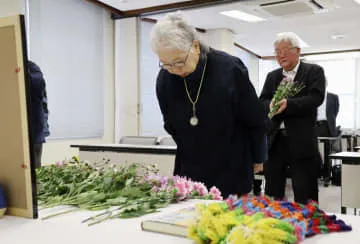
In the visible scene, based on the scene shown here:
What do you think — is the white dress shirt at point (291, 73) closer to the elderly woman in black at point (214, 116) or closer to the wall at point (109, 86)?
the elderly woman in black at point (214, 116)

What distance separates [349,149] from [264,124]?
6.68m

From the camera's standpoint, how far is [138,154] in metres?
3.42

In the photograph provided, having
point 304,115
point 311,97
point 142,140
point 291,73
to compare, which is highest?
point 291,73

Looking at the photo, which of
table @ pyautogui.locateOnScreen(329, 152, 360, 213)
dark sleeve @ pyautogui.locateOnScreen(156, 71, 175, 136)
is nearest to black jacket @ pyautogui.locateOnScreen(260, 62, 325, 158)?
table @ pyautogui.locateOnScreen(329, 152, 360, 213)

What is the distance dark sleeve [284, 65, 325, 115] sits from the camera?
2539 mm

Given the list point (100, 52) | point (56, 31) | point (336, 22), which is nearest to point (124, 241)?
point (56, 31)

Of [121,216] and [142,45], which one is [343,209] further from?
[142,45]

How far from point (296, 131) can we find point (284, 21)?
4944mm

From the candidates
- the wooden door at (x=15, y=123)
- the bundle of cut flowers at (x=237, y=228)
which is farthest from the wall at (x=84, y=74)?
the bundle of cut flowers at (x=237, y=228)

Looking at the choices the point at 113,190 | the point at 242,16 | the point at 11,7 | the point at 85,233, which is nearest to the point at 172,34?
the point at 113,190

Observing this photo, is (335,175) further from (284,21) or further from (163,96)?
(163,96)

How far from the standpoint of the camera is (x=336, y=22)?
7.15 metres

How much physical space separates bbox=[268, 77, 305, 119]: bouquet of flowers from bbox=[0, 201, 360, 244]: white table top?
155cm

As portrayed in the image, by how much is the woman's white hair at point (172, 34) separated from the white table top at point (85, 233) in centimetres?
75
